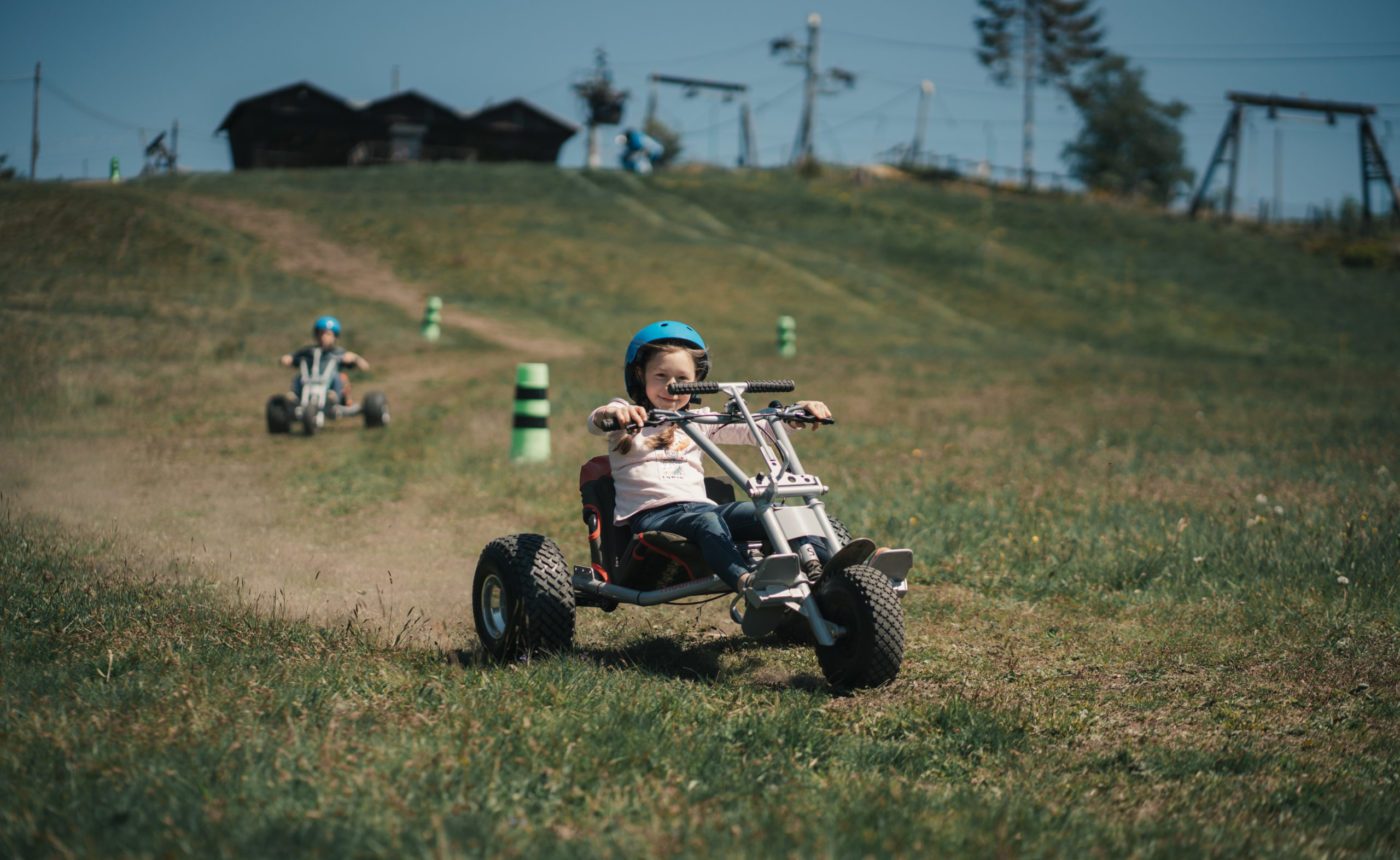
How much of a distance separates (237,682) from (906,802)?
2.38 metres

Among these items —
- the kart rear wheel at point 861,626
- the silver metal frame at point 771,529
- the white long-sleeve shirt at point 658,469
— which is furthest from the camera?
the white long-sleeve shirt at point 658,469

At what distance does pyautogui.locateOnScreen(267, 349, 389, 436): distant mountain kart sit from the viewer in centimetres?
1358

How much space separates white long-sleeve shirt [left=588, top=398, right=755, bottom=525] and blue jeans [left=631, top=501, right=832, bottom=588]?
72mm

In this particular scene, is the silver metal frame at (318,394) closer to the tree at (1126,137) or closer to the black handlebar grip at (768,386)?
the black handlebar grip at (768,386)

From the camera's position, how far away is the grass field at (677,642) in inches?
129

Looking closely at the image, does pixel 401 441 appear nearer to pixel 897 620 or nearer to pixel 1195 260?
pixel 897 620

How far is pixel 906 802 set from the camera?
3492mm

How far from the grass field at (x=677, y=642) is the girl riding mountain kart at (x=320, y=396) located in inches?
12.3

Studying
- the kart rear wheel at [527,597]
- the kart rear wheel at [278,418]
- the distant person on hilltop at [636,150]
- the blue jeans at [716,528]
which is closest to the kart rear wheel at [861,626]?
the blue jeans at [716,528]

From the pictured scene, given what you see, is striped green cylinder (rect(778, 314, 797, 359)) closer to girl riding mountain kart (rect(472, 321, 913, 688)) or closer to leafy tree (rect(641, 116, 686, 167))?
girl riding mountain kart (rect(472, 321, 913, 688))

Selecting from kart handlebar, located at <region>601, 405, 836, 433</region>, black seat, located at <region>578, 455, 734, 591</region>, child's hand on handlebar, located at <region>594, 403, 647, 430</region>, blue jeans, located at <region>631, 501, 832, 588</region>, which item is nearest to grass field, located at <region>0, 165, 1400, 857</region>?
black seat, located at <region>578, 455, 734, 591</region>

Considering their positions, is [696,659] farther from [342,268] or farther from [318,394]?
[342,268]

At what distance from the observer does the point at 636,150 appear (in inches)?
2554

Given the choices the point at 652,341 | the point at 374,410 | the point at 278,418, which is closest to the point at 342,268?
the point at 374,410
